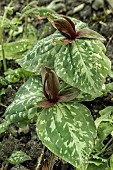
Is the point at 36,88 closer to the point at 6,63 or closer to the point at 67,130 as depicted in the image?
the point at 67,130

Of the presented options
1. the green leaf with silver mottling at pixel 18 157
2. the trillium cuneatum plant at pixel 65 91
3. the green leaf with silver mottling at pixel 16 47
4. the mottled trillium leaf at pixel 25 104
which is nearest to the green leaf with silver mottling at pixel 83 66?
the trillium cuneatum plant at pixel 65 91

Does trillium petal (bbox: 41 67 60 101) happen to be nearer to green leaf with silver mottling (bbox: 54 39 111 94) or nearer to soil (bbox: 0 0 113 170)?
green leaf with silver mottling (bbox: 54 39 111 94)

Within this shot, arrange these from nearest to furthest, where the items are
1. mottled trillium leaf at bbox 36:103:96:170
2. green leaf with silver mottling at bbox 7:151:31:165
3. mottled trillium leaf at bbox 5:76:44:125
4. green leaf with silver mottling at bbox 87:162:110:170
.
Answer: mottled trillium leaf at bbox 36:103:96:170, mottled trillium leaf at bbox 5:76:44:125, green leaf with silver mottling at bbox 87:162:110:170, green leaf with silver mottling at bbox 7:151:31:165

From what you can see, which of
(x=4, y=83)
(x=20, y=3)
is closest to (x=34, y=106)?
(x=4, y=83)

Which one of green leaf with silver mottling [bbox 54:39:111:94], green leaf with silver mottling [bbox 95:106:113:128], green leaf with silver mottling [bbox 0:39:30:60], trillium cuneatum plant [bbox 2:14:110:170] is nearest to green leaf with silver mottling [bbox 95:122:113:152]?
green leaf with silver mottling [bbox 95:106:113:128]

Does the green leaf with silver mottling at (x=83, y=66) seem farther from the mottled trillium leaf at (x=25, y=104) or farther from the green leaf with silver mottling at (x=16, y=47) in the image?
the green leaf with silver mottling at (x=16, y=47)

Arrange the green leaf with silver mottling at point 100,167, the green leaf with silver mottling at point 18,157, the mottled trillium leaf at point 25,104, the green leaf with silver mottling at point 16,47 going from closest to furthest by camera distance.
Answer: the mottled trillium leaf at point 25,104 < the green leaf with silver mottling at point 100,167 < the green leaf with silver mottling at point 18,157 < the green leaf with silver mottling at point 16,47
